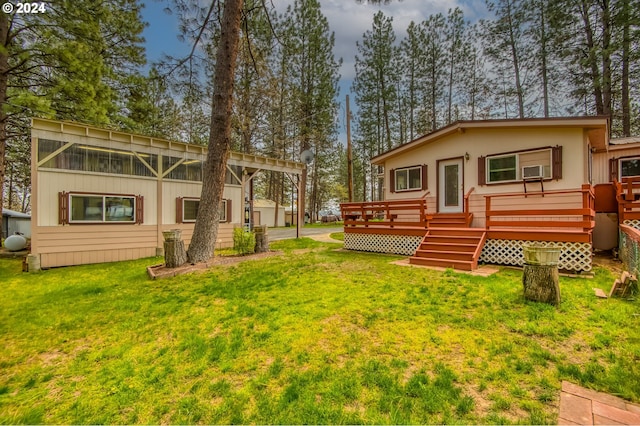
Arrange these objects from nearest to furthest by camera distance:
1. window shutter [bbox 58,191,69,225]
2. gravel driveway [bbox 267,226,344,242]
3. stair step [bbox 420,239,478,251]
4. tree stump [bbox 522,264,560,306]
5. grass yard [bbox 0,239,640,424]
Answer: grass yard [bbox 0,239,640,424] < tree stump [bbox 522,264,560,306] < stair step [bbox 420,239,478,251] < window shutter [bbox 58,191,69,225] < gravel driveway [bbox 267,226,344,242]

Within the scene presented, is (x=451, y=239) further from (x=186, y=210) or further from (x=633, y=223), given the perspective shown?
(x=186, y=210)

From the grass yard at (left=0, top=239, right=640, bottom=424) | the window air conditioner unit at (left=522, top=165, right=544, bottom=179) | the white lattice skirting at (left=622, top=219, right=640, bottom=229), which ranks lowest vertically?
the grass yard at (left=0, top=239, right=640, bottom=424)

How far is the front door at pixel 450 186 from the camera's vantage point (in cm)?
868

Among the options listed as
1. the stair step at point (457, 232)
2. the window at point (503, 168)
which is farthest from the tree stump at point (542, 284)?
the window at point (503, 168)

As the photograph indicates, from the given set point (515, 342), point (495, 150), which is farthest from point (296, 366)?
point (495, 150)

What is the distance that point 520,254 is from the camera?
620 centimetres

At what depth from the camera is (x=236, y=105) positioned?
608 inches

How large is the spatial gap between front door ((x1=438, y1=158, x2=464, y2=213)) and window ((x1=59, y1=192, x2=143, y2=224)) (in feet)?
31.2

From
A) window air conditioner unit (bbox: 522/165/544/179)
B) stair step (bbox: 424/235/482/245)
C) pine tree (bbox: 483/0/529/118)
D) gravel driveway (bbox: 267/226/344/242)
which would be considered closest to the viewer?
stair step (bbox: 424/235/482/245)

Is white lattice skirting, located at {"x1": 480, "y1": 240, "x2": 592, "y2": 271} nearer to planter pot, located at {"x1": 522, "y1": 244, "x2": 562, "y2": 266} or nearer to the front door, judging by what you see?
planter pot, located at {"x1": 522, "y1": 244, "x2": 562, "y2": 266}

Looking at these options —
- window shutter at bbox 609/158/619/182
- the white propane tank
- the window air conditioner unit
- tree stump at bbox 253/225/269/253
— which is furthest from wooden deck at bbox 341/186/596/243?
the white propane tank

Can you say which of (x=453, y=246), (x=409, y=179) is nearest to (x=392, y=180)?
(x=409, y=179)

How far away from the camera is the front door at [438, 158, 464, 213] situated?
868cm

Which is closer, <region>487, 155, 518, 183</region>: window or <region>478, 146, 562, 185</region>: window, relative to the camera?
<region>478, 146, 562, 185</region>: window
